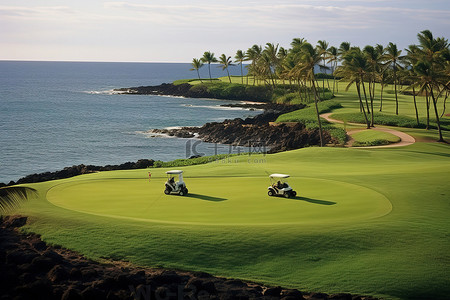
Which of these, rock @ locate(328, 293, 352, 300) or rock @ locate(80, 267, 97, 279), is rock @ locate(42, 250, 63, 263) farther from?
rock @ locate(328, 293, 352, 300)

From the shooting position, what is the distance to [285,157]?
161 ft

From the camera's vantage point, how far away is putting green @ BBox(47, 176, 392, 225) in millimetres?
24906

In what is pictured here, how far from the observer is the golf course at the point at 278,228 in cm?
2014

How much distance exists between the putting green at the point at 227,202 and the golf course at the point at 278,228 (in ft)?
0.19

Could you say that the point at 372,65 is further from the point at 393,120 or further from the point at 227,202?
the point at 227,202

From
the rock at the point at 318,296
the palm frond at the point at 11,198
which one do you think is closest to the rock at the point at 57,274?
the palm frond at the point at 11,198

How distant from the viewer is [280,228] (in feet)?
75.4

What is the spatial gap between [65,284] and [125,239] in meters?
4.13

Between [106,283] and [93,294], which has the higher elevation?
[106,283]

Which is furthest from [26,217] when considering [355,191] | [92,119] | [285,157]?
[92,119]

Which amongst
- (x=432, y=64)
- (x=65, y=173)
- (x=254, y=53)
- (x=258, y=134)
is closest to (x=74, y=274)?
(x=65, y=173)

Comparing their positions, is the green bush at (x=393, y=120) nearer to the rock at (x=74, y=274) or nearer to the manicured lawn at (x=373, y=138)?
the manicured lawn at (x=373, y=138)

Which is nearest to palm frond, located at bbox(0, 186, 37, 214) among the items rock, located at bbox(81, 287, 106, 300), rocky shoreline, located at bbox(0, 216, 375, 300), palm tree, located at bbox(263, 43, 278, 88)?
rocky shoreline, located at bbox(0, 216, 375, 300)

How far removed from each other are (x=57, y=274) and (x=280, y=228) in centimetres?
974
